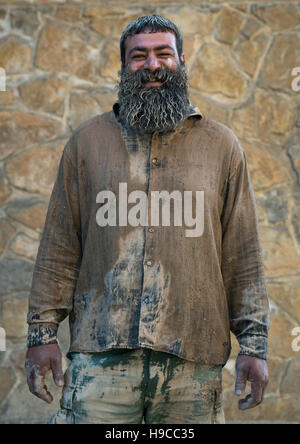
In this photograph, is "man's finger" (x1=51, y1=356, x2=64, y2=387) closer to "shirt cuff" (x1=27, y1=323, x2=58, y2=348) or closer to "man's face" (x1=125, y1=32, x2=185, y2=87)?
"shirt cuff" (x1=27, y1=323, x2=58, y2=348)

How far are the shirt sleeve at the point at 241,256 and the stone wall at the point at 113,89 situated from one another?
198 cm

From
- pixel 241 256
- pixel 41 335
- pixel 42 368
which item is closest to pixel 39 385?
pixel 42 368

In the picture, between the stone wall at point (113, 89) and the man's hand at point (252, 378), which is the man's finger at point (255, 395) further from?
the stone wall at point (113, 89)

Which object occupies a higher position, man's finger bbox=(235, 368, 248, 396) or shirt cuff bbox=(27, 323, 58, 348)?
shirt cuff bbox=(27, 323, 58, 348)

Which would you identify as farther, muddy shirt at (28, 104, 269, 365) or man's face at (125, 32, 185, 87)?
man's face at (125, 32, 185, 87)

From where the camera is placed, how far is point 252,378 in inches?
90.0

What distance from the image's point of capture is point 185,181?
2324mm

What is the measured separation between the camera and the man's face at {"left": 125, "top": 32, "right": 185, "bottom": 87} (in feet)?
7.91

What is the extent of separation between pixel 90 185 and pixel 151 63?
1.69 ft

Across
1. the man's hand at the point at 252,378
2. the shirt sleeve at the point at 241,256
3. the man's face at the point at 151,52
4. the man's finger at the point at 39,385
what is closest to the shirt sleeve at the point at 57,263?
the man's finger at the point at 39,385

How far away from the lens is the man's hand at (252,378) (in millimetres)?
2271

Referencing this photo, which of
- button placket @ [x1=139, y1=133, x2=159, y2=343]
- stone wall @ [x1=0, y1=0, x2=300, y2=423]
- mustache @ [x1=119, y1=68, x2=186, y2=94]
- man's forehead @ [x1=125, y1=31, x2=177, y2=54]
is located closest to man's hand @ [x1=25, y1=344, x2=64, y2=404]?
button placket @ [x1=139, y1=133, x2=159, y2=343]
